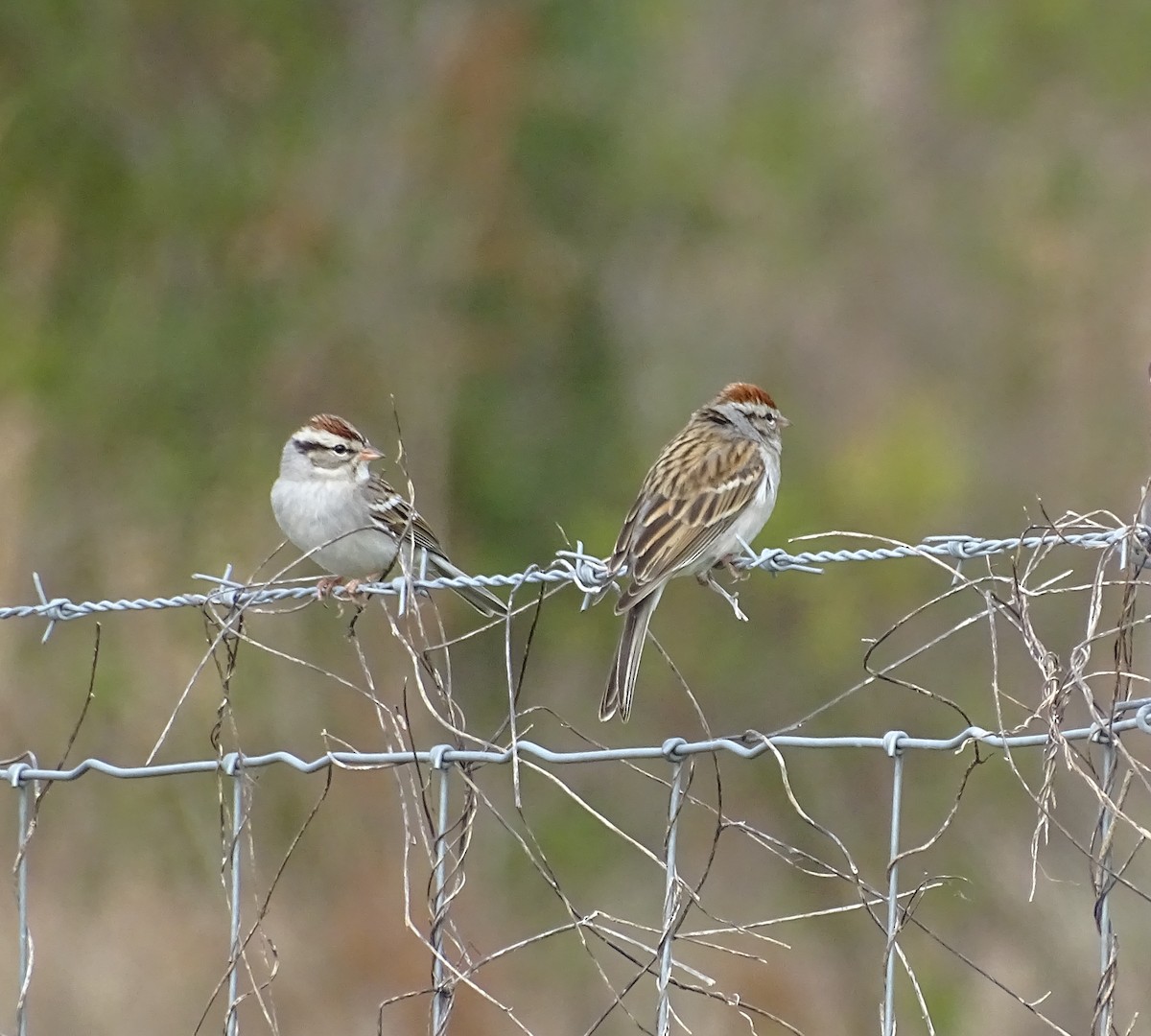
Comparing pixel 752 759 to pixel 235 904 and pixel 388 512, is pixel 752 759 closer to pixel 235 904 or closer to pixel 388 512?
pixel 235 904

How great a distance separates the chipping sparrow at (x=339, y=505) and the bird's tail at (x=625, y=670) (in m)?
0.62

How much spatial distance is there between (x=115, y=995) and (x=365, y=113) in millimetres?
6943

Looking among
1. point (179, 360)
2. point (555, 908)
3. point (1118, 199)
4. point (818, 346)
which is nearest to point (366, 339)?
point (179, 360)

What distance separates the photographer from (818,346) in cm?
1739

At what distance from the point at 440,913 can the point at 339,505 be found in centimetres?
292

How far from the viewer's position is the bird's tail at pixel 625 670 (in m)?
5.20

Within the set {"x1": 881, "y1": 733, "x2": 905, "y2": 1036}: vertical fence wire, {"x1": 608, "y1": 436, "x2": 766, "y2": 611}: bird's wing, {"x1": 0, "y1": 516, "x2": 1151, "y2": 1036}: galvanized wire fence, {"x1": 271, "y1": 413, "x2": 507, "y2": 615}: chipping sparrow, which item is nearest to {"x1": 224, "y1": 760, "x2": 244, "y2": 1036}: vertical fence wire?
{"x1": 0, "y1": 516, "x2": 1151, "y2": 1036}: galvanized wire fence

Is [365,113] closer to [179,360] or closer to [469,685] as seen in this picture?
[179,360]

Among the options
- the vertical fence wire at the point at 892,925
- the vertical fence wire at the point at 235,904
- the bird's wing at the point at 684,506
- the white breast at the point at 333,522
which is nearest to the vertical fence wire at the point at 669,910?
the vertical fence wire at the point at 892,925

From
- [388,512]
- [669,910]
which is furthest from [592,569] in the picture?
[388,512]

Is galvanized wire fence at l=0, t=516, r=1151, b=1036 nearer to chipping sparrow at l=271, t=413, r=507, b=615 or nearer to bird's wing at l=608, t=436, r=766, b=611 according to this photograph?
bird's wing at l=608, t=436, r=766, b=611

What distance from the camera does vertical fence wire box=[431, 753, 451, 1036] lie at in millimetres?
3379

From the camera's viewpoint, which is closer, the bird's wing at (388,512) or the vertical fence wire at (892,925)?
the vertical fence wire at (892,925)

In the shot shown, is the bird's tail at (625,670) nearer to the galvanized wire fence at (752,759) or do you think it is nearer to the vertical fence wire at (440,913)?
the galvanized wire fence at (752,759)
